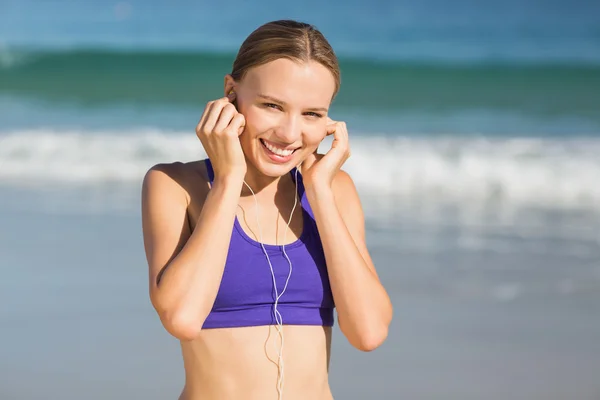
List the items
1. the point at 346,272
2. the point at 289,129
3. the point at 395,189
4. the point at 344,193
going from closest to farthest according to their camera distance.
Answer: the point at 289,129 < the point at 346,272 < the point at 344,193 < the point at 395,189

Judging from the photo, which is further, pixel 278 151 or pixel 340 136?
pixel 340 136

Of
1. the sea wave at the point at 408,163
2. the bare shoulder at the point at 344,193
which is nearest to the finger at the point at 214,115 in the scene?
the bare shoulder at the point at 344,193

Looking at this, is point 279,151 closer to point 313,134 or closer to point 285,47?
point 313,134

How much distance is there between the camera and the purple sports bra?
2732 millimetres

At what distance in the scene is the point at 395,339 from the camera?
5.37 metres

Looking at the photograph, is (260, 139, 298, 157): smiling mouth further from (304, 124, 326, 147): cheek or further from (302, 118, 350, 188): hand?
(302, 118, 350, 188): hand

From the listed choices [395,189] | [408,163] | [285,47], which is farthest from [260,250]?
[408,163]

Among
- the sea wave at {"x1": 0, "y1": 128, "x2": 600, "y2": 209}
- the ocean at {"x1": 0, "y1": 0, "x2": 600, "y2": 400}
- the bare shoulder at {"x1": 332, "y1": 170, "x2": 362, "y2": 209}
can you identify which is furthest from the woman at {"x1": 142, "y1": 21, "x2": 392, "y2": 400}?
the sea wave at {"x1": 0, "y1": 128, "x2": 600, "y2": 209}

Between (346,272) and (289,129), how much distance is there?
435 mm

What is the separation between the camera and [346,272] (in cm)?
278

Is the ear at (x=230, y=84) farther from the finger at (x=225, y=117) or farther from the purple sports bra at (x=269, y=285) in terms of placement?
the purple sports bra at (x=269, y=285)

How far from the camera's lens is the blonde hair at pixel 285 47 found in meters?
2.70

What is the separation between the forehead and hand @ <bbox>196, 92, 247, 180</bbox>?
0.10m

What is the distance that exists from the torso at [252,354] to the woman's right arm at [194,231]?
3.5 inches
